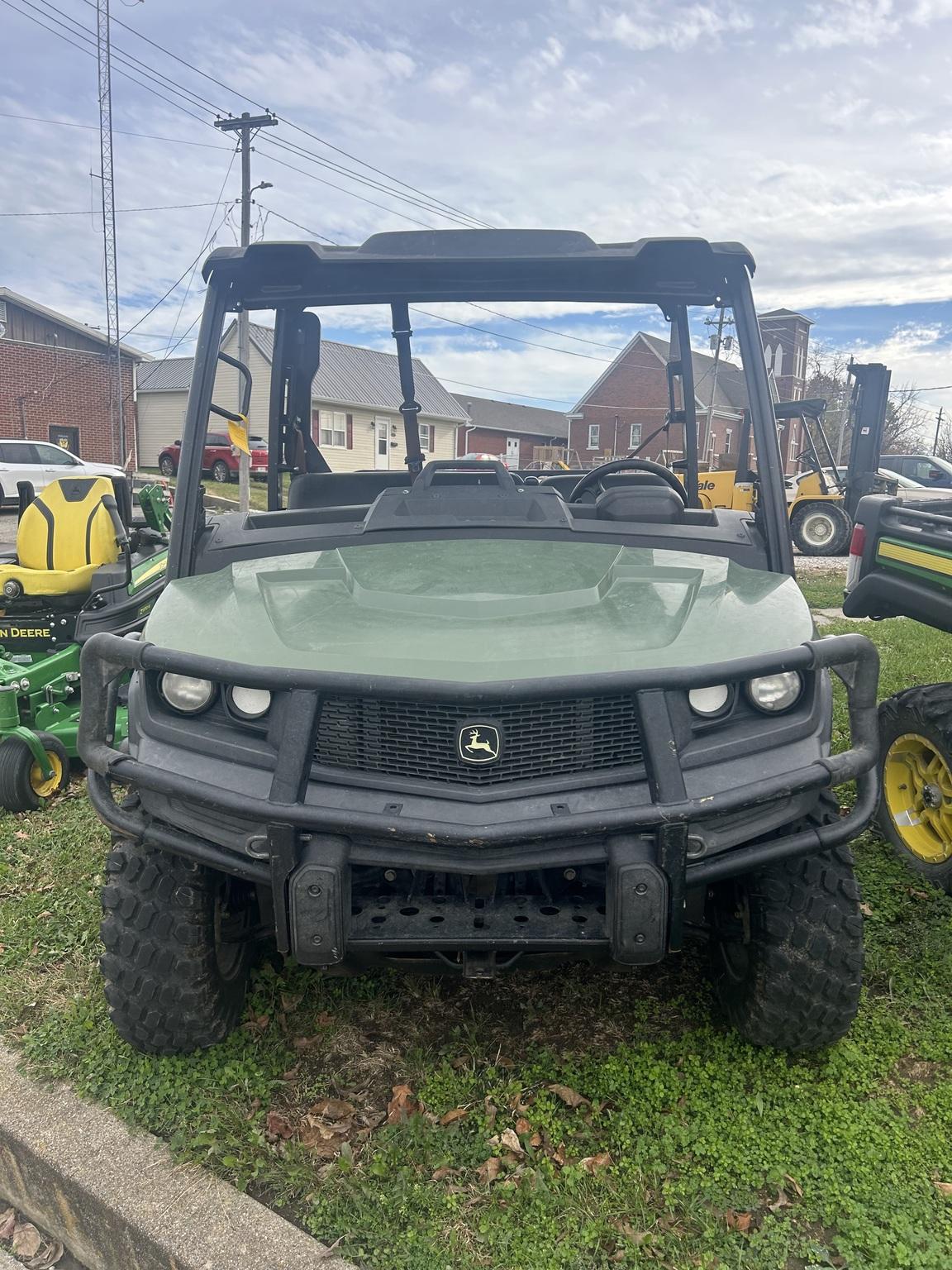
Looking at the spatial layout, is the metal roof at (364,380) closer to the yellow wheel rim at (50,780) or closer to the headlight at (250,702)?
the headlight at (250,702)

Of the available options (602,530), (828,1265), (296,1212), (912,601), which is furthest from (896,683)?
(296,1212)

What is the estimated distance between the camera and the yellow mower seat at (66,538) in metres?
5.38

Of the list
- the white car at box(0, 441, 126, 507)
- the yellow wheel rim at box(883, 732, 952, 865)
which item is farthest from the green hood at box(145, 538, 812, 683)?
the white car at box(0, 441, 126, 507)

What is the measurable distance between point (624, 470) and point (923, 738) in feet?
5.05

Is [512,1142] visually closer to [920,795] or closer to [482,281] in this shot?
[920,795]

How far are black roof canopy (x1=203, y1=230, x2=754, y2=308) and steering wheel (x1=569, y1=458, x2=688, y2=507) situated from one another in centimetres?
60

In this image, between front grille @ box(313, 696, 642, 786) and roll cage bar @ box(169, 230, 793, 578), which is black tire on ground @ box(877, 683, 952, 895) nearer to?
roll cage bar @ box(169, 230, 793, 578)

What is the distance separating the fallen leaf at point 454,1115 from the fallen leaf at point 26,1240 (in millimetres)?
1032

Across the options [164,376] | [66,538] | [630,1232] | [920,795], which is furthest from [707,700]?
[164,376]

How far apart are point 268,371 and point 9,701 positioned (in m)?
2.03

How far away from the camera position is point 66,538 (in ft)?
18.3

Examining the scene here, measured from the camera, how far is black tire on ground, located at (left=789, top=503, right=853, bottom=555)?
14781 millimetres

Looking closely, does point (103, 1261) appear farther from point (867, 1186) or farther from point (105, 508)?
point (105, 508)

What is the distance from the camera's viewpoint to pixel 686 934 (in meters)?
2.43
